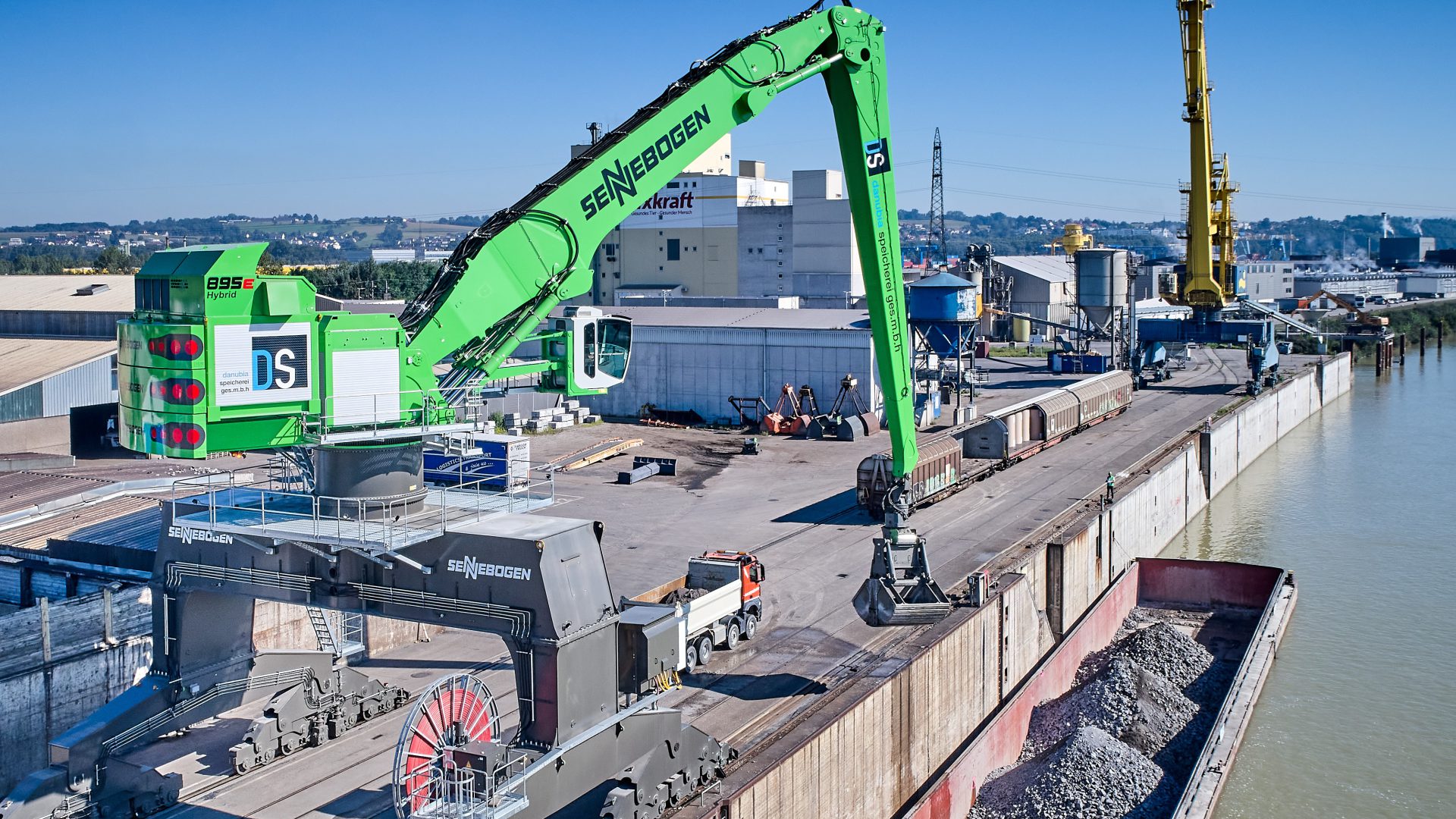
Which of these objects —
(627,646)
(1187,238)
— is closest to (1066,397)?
(1187,238)

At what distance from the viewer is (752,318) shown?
210ft

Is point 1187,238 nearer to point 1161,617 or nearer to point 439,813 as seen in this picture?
point 1161,617

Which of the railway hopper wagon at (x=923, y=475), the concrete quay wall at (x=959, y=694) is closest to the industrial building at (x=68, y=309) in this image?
the railway hopper wagon at (x=923, y=475)

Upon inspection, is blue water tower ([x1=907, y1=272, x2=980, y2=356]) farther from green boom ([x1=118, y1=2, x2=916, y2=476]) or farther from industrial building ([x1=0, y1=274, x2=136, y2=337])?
industrial building ([x1=0, y1=274, x2=136, y2=337])

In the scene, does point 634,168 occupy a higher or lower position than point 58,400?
higher

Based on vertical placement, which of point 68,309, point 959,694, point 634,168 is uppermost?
point 634,168

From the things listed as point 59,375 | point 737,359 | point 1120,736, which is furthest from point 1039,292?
point 1120,736

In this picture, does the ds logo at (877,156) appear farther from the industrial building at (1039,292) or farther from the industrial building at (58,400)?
the industrial building at (1039,292)

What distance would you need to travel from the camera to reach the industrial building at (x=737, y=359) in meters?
59.0

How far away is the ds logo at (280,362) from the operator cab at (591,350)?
14.7ft

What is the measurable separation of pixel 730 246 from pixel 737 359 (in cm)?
3011

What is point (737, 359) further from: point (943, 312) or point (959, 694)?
point (959, 694)

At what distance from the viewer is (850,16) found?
24.3 metres

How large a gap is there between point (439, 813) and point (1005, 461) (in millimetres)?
37546
